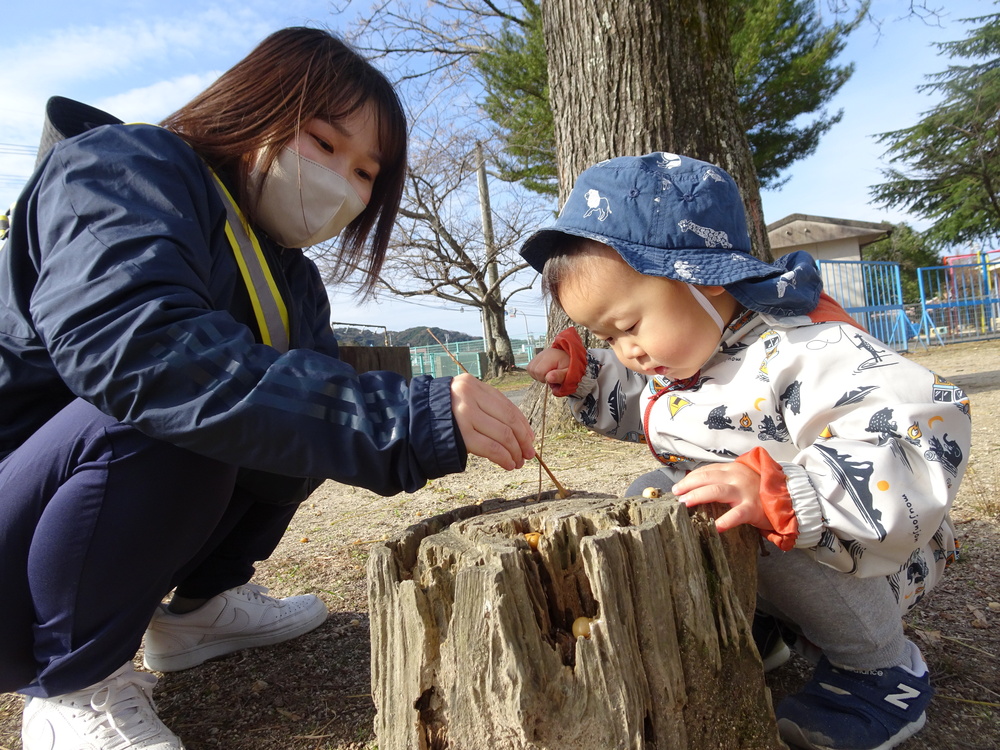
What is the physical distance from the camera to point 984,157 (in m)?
19.8

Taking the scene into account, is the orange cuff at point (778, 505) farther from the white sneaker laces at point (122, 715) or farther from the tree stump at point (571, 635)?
the white sneaker laces at point (122, 715)

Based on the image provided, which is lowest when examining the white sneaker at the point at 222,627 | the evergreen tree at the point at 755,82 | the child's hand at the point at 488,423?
the white sneaker at the point at 222,627

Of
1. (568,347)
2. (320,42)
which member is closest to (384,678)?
(568,347)

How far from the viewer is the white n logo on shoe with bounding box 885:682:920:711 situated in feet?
4.16

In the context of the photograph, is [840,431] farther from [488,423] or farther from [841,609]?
[488,423]

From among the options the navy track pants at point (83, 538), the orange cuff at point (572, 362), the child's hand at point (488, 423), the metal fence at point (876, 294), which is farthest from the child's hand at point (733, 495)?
the metal fence at point (876, 294)

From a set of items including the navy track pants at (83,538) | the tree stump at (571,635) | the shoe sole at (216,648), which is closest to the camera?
the tree stump at (571,635)

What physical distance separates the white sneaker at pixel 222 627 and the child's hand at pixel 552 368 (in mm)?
950

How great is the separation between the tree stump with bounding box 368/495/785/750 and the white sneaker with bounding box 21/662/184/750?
533 millimetres

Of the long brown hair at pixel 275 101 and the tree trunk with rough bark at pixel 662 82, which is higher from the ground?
the tree trunk with rough bark at pixel 662 82

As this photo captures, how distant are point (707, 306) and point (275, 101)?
3.61 ft

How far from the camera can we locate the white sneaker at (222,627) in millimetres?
1806

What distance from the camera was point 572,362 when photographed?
1882 millimetres

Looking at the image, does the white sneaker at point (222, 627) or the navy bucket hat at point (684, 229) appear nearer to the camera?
the navy bucket hat at point (684, 229)
